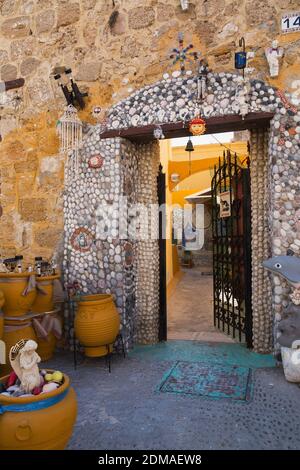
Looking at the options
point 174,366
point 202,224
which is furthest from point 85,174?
point 202,224

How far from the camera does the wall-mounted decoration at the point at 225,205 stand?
504cm

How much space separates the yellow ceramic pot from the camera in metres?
3.62

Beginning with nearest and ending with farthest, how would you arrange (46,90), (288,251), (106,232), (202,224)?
(288,251)
(106,232)
(46,90)
(202,224)

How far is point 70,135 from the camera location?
14.0 ft

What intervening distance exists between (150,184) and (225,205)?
1134 millimetres

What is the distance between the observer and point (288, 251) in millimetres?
3646

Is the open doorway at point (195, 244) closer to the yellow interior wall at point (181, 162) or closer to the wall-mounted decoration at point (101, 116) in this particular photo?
the yellow interior wall at point (181, 162)

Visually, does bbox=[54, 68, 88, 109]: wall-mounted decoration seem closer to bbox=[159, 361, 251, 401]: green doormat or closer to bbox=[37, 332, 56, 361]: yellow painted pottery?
bbox=[37, 332, 56, 361]: yellow painted pottery

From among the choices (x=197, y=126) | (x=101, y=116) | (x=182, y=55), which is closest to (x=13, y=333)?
(x=101, y=116)

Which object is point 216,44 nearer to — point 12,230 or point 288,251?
point 288,251

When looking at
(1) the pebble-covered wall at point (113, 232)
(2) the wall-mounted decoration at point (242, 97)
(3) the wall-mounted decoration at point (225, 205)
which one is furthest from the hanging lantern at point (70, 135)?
(3) the wall-mounted decoration at point (225, 205)

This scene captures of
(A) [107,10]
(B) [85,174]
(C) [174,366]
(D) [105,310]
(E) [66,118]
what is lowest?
(C) [174,366]

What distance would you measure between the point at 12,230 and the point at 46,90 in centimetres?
172

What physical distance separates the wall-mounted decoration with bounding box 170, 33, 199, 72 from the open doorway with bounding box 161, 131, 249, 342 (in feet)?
4.13
